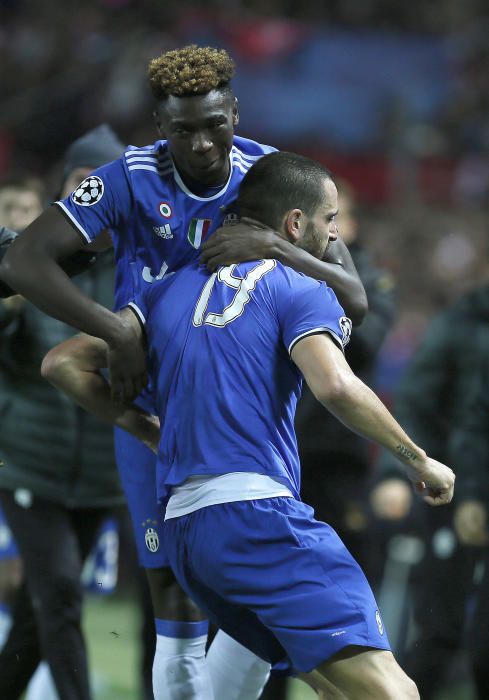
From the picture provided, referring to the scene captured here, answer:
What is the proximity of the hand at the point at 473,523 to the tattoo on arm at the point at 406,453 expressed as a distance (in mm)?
1905

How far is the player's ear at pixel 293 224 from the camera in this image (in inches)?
135

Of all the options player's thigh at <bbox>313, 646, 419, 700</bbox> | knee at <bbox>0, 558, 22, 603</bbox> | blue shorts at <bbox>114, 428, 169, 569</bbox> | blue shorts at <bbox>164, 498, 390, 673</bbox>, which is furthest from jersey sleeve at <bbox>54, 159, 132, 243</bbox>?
knee at <bbox>0, 558, 22, 603</bbox>

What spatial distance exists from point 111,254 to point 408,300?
6.05m

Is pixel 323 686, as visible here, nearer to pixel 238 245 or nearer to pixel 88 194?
pixel 238 245

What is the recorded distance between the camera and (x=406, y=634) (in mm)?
5719

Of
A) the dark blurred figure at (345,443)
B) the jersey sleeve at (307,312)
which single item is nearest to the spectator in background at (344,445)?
the dark blurred figure at (345,443)

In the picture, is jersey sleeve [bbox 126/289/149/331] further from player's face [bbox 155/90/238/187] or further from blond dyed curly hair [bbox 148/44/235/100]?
blond dyed curly hair [bbox 148/44/235/100]

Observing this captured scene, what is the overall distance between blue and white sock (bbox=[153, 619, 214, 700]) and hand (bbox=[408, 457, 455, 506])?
1042 mm

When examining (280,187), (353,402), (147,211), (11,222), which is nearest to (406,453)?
(353,402)

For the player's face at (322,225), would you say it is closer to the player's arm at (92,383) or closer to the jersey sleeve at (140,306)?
the jersey sleeve at (140,306)

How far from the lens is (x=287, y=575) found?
311 cm

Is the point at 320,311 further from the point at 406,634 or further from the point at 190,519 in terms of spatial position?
the point at 406,634

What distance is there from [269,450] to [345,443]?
2081mm

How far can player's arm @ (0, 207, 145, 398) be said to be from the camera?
338 centimetres
